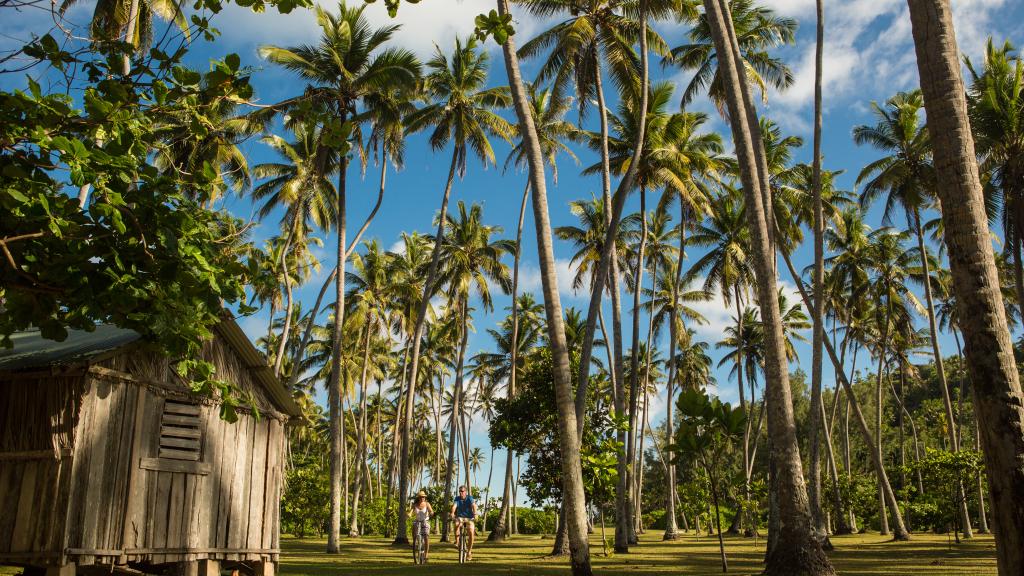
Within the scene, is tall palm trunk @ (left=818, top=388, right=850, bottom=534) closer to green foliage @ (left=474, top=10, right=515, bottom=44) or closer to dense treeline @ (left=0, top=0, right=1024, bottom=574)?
dense treeline @ (left=0, top=0, right=1024, bottom=574)

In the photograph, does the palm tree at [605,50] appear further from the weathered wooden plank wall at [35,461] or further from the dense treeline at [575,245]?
the weathered wooden plank wall at [35,461]

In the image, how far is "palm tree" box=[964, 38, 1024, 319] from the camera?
2009 cm

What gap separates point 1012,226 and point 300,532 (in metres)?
32.9

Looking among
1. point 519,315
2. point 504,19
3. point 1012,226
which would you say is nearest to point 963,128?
point 504,19

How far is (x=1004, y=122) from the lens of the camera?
66.3 feet

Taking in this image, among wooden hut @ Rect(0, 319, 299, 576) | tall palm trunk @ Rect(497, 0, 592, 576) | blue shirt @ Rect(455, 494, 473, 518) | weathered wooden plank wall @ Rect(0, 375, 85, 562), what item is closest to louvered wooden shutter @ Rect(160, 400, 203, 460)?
wooden hut @ Rect(0, 319, 299, 576)

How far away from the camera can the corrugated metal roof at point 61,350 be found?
31.3 feet

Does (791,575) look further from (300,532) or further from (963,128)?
(300,532)

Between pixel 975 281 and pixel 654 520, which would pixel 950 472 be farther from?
pixel 654 520

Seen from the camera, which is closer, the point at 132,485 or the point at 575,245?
the point at 132,485

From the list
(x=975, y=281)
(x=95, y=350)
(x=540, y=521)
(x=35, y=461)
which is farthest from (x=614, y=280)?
(x=540, y=521)

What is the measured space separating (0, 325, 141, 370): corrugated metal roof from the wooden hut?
0.03 meters

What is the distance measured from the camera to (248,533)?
11.7 metres

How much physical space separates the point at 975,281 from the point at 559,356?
7751mm
